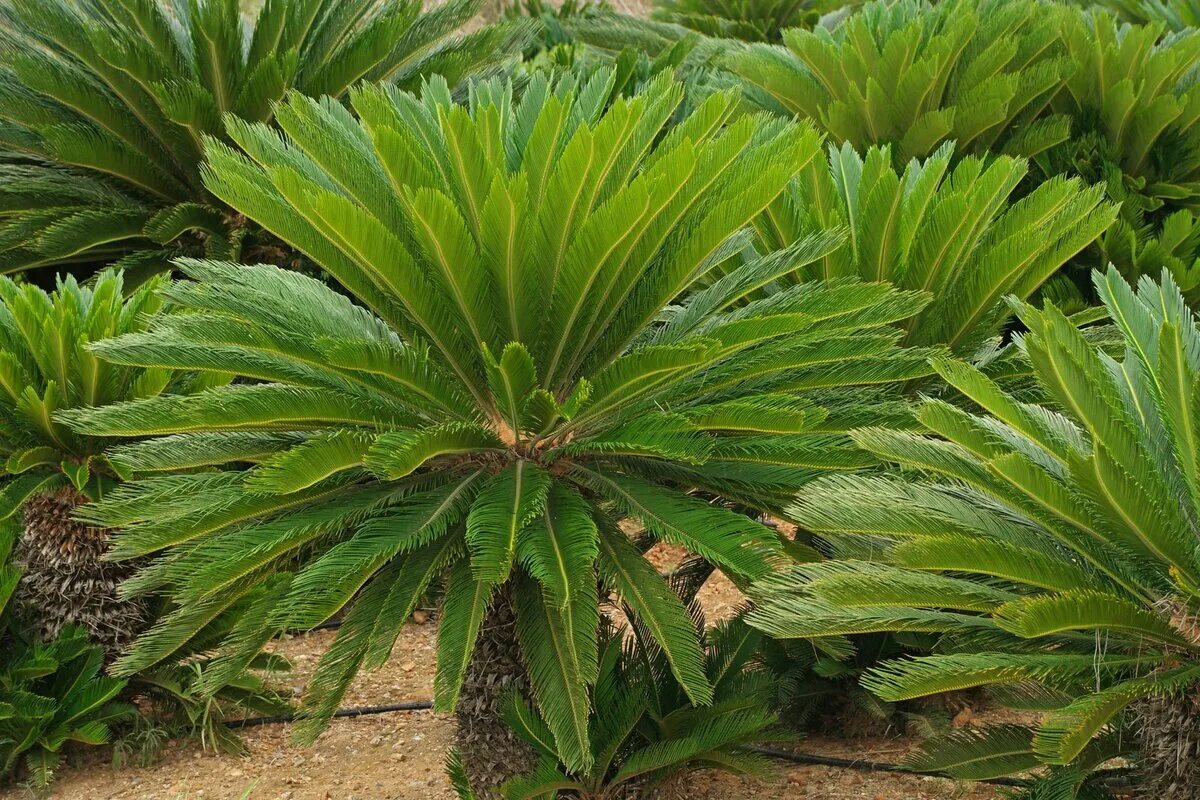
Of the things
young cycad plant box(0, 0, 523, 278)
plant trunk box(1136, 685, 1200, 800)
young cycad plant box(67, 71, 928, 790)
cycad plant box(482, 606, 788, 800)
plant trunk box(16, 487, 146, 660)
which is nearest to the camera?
plant trunk box(1136, 685, 1200, 800)

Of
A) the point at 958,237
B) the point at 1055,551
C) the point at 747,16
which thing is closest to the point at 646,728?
the point at 1055,551

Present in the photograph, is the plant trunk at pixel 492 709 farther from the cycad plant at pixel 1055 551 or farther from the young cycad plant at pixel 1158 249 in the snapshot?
the young cycad plant at pixel 1158 249

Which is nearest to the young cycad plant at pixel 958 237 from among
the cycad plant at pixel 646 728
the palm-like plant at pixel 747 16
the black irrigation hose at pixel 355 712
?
the cycad plant at pixel 646 728

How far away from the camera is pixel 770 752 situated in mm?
4312

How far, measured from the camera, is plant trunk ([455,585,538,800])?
360 centimetres

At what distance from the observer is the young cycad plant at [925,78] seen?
19.2 ft

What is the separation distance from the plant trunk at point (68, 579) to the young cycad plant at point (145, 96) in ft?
5.93

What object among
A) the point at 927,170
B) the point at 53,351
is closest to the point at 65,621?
the point at 53,351

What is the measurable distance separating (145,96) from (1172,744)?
535 cm

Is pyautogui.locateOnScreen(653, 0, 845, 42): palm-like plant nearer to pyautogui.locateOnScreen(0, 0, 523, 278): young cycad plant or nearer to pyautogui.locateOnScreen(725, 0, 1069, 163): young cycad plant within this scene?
pyautogui.locateOnScreen(725, 0, 1069, 163): young cycad plant

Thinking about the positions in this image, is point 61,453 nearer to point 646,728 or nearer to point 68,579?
Result: point 68,579

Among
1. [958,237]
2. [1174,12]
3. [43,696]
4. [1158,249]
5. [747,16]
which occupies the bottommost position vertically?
[43,696]

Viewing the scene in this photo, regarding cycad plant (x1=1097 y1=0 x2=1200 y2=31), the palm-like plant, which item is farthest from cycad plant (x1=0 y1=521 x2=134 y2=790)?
cycad plant (x1=1097 y1=0 x2=1200 y2=31)

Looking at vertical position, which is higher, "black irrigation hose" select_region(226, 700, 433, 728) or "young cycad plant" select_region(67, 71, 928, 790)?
"young cycad plant" select_region(67, 71, 928, 790)
